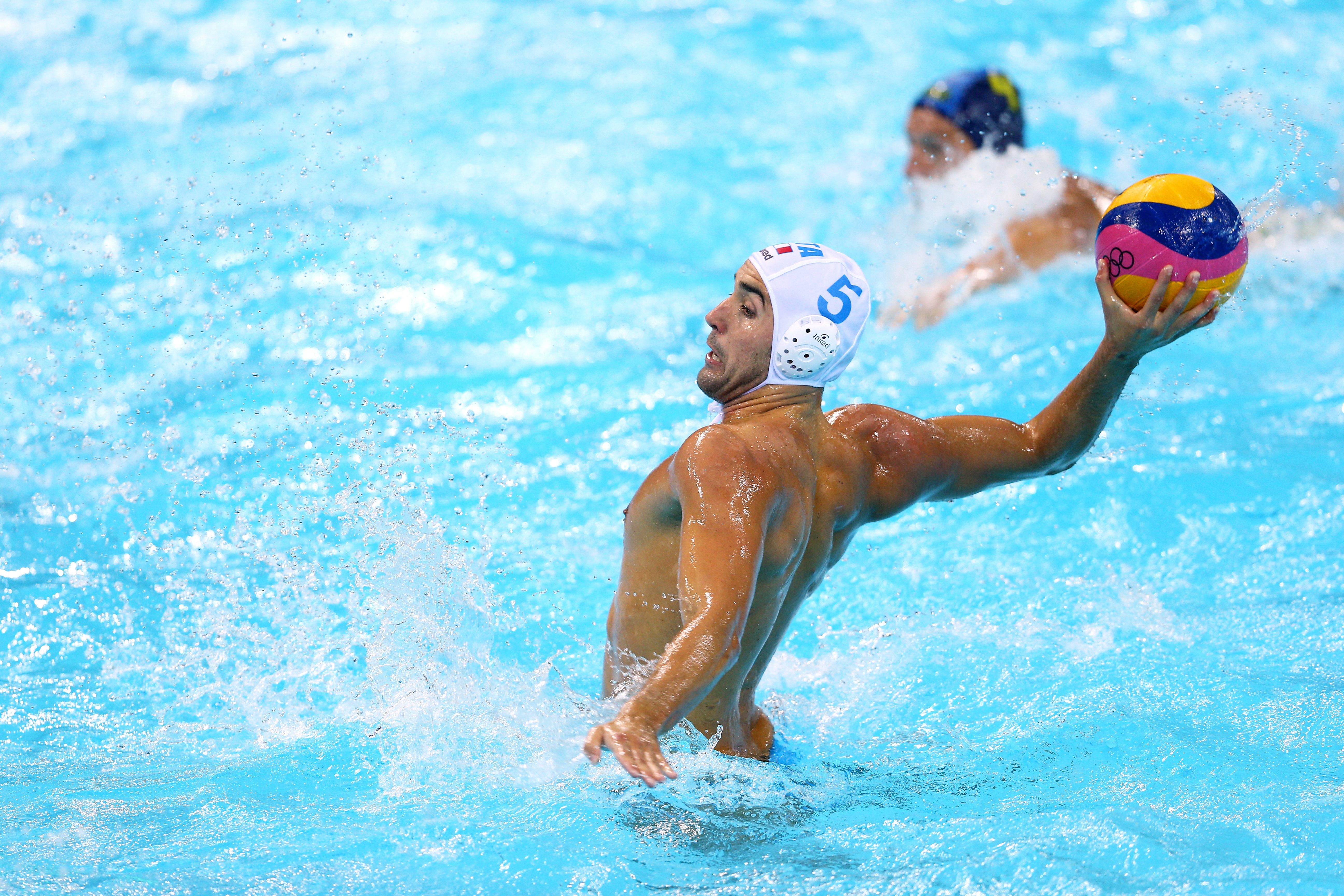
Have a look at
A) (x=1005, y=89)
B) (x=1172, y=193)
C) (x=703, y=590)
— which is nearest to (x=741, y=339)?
(x=703, y=590)

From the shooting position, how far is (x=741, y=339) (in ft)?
11.1

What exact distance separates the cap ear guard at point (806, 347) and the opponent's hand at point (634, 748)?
3.56ft

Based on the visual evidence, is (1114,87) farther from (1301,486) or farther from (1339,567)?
(1339,567)

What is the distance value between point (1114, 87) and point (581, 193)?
197 inches

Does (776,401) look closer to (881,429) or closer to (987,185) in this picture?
(881,429)

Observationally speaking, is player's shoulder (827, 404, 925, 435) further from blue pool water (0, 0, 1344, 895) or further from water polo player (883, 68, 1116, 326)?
water polo player (883, 68, 1116, 326)

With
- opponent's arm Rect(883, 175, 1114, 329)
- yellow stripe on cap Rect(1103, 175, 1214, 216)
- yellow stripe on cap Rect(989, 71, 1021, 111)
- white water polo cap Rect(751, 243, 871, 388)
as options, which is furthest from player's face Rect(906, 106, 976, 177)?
white water polo cap Rect(751, 243, 871, 388)

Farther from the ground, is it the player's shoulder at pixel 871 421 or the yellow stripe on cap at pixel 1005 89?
the yellow stripe on cap at pixel 1005 89

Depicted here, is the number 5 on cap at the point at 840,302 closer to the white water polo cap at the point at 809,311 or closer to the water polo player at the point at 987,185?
the white water polo cap at the point at 809,311

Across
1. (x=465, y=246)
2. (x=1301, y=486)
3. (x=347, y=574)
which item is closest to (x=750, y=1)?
(x=465, y=246)

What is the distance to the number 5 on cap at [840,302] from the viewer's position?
3369 mm

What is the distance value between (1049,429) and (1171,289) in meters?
0.57

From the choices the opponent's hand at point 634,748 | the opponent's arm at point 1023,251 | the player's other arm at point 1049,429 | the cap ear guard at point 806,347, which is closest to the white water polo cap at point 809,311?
the cap ear guard at point 806,347

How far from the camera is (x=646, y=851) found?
3.41 meters
